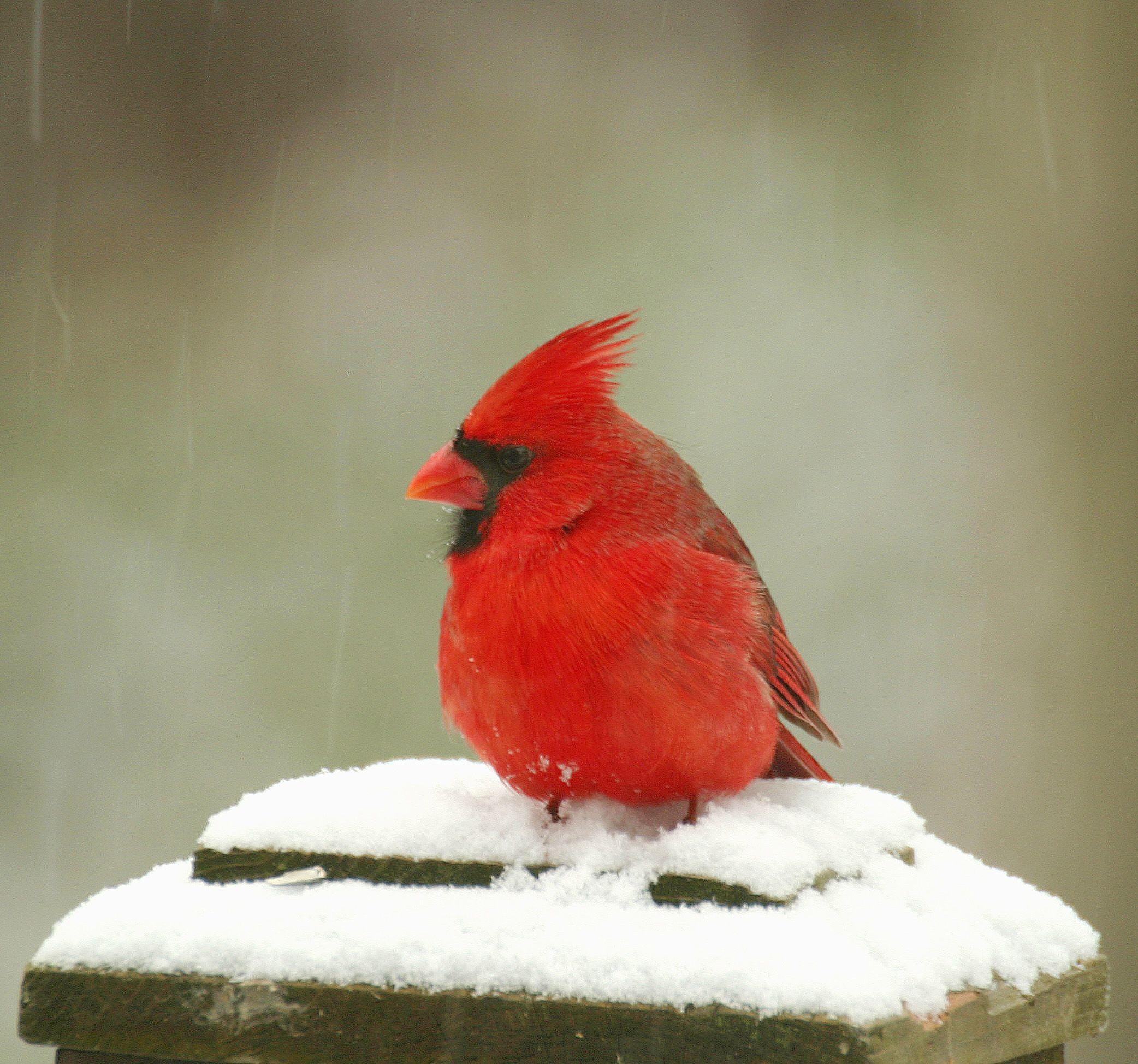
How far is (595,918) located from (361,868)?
0.96ft

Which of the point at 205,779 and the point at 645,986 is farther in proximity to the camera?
the point at 205,779

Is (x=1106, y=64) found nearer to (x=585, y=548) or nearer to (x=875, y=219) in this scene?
(x=875, y=219)

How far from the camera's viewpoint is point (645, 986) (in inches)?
43.6

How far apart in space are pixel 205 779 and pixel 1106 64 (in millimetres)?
3291

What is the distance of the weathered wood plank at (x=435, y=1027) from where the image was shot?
1076 millimetres

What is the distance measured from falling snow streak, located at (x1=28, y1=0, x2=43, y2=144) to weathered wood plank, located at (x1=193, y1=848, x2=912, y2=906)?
102 inches

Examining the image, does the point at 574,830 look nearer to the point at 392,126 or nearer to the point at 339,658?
the point at 339,658

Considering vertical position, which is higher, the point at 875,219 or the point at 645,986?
the point at 875,219

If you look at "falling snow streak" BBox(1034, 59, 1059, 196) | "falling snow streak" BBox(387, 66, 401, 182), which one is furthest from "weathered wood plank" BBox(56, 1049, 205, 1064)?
"falling snow streak" BBox(1034, 59, 1059, 196)

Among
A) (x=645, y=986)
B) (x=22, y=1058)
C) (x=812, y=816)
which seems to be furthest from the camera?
(x=22, y=1058)

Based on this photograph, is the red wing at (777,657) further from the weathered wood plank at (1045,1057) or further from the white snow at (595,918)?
the weathered wood plank at (1045,1057)

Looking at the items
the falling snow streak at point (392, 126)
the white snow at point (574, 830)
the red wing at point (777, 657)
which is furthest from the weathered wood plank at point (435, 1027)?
the falling snow streak at point (392, 126)

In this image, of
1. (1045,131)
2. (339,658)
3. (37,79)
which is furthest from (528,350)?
(1045,131)

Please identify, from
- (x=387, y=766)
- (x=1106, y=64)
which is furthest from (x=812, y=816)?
(x=1106, y=64)
